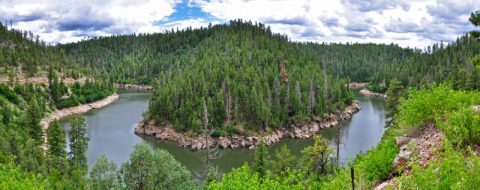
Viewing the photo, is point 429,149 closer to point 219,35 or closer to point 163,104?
point 163,104

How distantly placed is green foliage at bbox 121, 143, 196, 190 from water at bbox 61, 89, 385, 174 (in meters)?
26.1

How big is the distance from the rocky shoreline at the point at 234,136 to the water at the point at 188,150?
67.6 inches

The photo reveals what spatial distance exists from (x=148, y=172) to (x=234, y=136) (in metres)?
47.3

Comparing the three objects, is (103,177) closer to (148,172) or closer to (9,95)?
(148,172)

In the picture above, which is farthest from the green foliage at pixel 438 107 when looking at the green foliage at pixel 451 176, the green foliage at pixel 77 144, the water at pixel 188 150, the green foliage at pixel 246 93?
the green foliage at pixel 246 93

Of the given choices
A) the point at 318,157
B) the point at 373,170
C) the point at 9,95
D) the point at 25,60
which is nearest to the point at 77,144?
the point at 318,157

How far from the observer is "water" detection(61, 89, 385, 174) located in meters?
76.8

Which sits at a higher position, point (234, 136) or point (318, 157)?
point (318, 157)

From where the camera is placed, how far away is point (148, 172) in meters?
42.5

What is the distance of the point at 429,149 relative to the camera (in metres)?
17.5

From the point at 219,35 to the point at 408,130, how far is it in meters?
172

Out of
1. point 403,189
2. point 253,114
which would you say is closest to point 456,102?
point 403,189

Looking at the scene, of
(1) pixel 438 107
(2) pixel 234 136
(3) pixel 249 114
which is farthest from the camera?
(3) pixel 249 114

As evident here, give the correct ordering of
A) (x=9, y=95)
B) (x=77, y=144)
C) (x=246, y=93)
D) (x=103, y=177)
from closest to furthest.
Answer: (x=103, y=177), (x=77, y=144), (x=246, y=93), (x=9, y=95)
